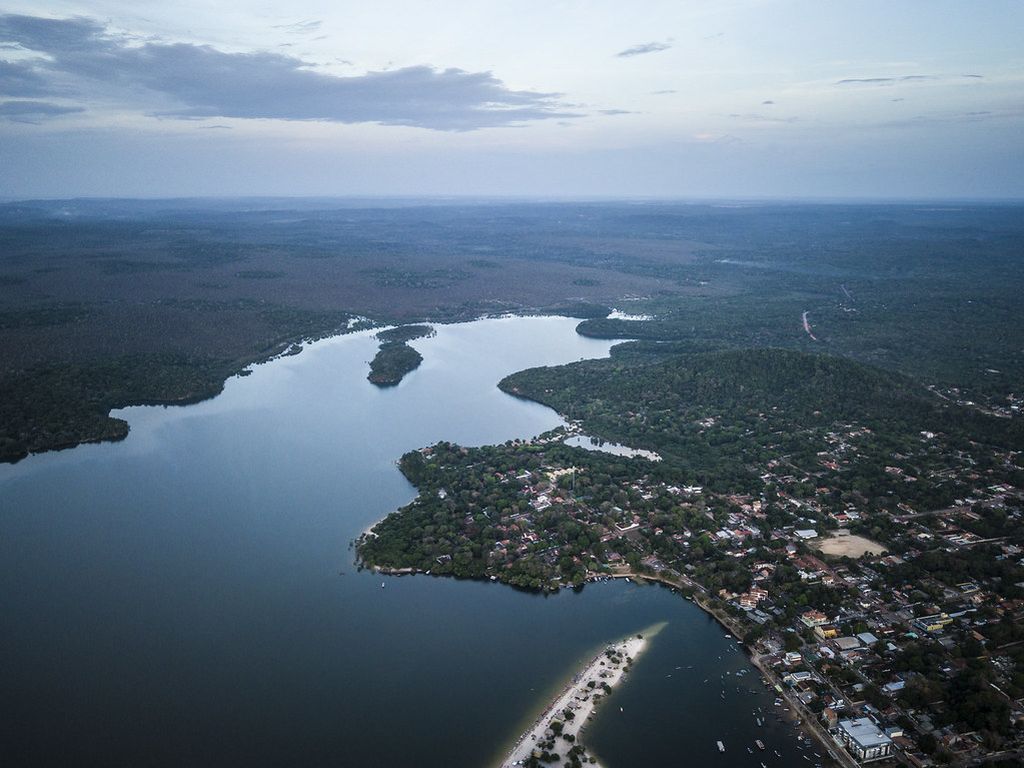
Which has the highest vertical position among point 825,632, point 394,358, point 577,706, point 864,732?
point 394,358

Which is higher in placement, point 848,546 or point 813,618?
point 848,546

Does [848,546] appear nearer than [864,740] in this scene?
No

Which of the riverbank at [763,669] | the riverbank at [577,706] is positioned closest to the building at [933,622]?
the riverbank at [763,669]

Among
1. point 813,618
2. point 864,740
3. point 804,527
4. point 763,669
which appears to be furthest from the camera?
point 804,527

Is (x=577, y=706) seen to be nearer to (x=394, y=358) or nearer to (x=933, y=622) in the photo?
(x=933, y=622)

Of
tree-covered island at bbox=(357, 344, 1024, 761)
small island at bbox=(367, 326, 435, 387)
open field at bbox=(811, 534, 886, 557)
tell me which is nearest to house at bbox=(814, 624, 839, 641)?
tree-covered island at bbox=(357, 344, 1024, 761)

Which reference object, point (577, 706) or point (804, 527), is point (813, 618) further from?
point (577, 706)

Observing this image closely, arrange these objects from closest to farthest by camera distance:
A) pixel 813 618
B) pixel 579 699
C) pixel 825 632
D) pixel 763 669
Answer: pixel 579 699, pixel 763 669, pixel 825 632, pixel 813 618

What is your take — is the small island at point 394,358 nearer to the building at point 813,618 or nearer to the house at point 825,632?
the building at point 813,618

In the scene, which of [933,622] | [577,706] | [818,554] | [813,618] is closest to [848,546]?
[818,554]
